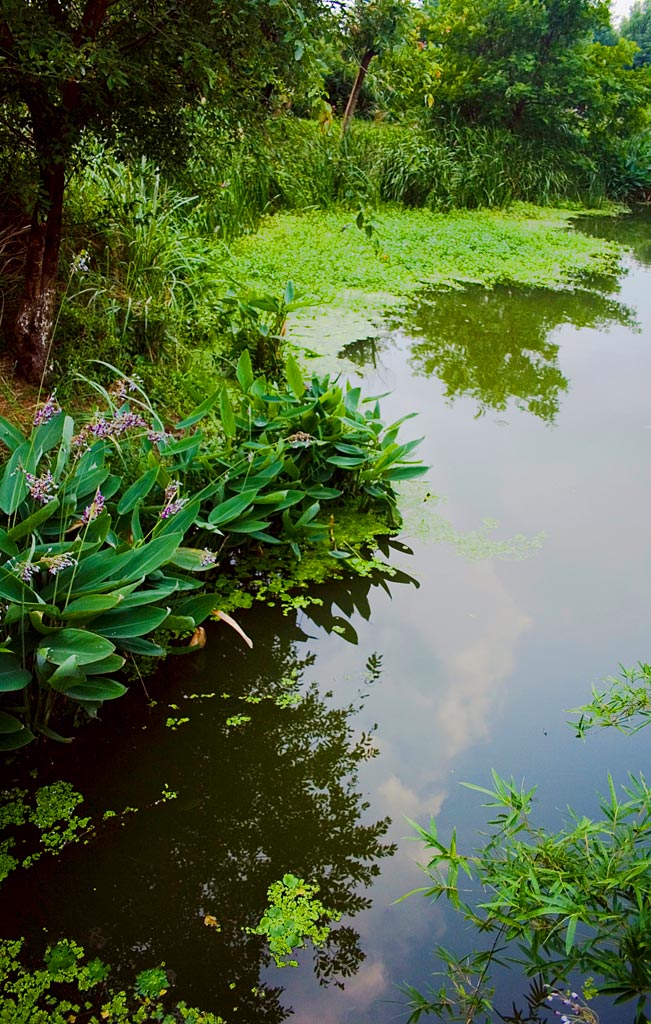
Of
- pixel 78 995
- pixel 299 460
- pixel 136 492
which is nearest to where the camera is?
pixel 78 995

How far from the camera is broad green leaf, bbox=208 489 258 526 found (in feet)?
8.29

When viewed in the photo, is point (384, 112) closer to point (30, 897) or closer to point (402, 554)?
point (402, 554)

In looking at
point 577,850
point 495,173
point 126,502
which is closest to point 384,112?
point 495,173

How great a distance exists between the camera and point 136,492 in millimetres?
2361

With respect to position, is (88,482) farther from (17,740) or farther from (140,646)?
(17,740)

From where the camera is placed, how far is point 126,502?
234cm

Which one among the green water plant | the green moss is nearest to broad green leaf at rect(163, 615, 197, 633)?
the green water plant


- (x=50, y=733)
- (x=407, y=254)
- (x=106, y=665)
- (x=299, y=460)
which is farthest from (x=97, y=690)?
(x=407, y=254)

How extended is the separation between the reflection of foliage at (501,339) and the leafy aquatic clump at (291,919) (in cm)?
322

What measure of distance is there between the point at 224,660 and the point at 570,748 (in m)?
1.07

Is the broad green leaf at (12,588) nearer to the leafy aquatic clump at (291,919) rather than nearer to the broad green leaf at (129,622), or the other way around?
the broad green leaf at (129,622)

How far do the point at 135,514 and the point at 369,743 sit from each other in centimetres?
94

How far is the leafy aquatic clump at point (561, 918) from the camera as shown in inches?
57.9

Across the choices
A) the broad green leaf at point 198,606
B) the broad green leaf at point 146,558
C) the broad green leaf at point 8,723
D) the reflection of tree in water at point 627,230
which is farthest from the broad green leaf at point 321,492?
the reflection of tree in water at point 627,230
